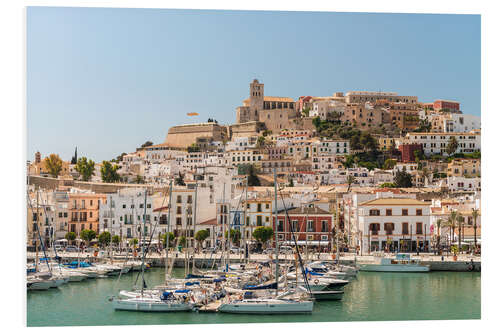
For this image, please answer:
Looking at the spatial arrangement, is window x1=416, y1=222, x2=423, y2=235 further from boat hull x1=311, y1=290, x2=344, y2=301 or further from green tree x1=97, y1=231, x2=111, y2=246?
green tree x1=97, y1=231, x2=111, y2=246

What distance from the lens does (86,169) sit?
41219mm

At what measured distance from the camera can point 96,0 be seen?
11.1 meters

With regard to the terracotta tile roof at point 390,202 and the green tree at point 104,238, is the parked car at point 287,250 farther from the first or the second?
the green tree at point 104,238

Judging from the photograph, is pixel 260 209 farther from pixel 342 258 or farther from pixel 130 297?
pixel 130 297

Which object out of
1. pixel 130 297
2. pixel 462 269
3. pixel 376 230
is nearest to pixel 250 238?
pixel 376 230

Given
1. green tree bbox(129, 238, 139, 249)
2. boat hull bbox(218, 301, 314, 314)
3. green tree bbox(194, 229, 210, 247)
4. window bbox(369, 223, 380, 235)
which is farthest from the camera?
green tree bbox(194, 229, 210, 247)

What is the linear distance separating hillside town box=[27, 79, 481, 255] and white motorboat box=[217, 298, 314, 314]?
5.98 meters

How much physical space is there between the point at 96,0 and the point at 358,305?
7.07 m

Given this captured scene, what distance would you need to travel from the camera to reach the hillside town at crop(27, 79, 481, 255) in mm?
23391

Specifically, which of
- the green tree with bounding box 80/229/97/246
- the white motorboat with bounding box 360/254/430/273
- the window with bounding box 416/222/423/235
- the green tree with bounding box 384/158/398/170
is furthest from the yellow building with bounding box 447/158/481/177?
the green tree with bounding box 80/229/97/246

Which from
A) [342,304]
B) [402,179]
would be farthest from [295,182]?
[342,304]

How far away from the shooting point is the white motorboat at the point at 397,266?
19906 mm

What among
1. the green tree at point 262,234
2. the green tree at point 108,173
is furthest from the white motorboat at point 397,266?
the green tree at point 108,173

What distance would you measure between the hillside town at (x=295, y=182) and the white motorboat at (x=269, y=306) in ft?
19.6
